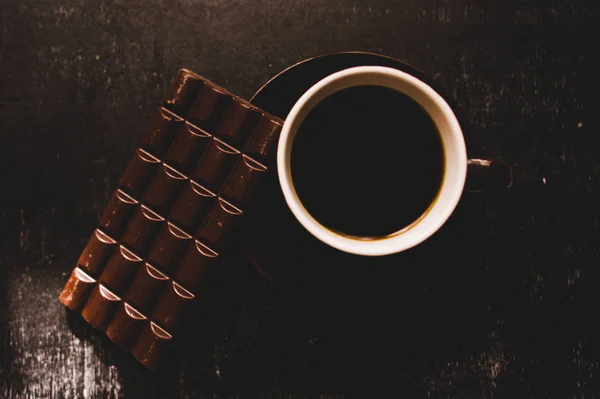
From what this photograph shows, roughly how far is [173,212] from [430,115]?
39cm

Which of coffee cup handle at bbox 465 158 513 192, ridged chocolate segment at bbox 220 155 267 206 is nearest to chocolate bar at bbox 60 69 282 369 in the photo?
ridged chocolate segment at bbox 220 155 267 206

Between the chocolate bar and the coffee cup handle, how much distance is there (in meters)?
0.26

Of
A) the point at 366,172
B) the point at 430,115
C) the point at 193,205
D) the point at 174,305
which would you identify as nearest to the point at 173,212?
the point at 193,205

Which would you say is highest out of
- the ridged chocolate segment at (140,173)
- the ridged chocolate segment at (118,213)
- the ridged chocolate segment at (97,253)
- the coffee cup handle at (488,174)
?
the coffee cup handle at (488,174)

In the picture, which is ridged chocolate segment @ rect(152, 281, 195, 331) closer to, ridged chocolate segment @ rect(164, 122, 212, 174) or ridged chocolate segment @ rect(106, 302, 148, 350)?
ridged chocolate segment @ rect(106, 302, 148, 350)

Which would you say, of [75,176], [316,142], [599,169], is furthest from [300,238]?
[599,169]

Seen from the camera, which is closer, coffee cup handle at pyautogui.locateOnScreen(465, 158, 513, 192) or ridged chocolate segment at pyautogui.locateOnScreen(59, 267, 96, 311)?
coffee cup handle at pyautogui.locateOnScreen(465, 158, 513, 192)

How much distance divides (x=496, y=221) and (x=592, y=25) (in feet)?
1.24

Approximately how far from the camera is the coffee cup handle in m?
0.57

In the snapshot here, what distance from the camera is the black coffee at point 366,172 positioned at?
0.62m

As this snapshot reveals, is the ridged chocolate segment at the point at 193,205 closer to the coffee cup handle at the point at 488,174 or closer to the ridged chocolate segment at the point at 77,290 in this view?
the ridged chocolate segment at the point at 77,290

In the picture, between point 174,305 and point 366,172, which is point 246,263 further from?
point 366,172

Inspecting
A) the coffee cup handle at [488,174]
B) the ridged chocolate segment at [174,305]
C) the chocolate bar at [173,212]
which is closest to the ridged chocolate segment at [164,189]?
the chocolate bar at [173,212]

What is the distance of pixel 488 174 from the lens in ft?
1.89
